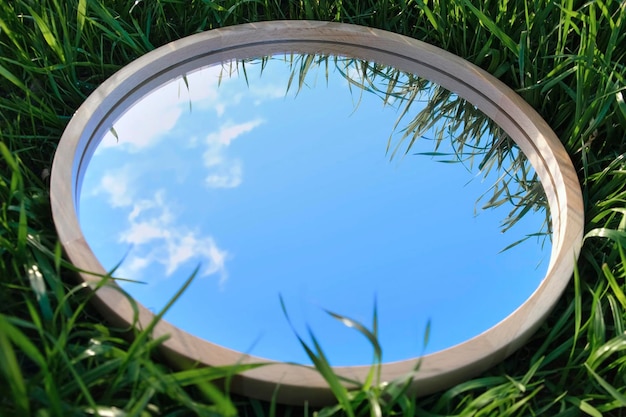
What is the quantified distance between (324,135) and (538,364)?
1.75 feet

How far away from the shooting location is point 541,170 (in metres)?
1.25

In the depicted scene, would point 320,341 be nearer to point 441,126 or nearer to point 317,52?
point 441,126

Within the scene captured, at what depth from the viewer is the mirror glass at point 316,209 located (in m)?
1.05

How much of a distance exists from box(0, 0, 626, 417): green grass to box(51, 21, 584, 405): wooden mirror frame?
1.3 inches

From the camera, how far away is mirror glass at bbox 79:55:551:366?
1.05m

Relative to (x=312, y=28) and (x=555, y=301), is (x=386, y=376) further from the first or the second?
(x=312, y=28)

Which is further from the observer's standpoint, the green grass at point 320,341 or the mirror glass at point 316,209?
the mirror glass at point 316,209

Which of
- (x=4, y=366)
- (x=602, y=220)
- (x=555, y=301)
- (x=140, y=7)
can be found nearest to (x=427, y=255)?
(x=555, y=301)

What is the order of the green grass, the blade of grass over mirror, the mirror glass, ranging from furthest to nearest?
the blade of grass over mirror → the mirror glass → the green grass

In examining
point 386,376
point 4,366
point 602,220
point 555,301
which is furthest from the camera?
point 602,220

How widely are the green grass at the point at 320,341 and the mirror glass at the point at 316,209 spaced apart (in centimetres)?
8

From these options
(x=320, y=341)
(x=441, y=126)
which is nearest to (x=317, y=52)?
(x=441, y=126)

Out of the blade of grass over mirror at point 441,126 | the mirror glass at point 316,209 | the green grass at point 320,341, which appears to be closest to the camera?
the green grass at point 320,341

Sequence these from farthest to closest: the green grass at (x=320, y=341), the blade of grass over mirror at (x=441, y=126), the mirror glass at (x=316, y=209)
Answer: the blade of grass over mirror at (x=441, y=126) → the mirror glass at (x=316, y=209) → the green grass at (x=320, y=341)
